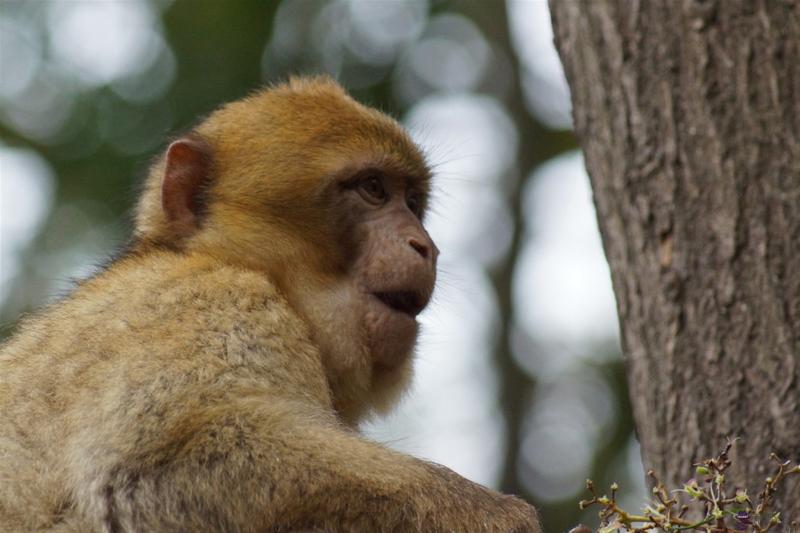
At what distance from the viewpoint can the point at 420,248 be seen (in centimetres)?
527

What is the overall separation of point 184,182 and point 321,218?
590 mm

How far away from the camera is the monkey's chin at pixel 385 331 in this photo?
199 inches

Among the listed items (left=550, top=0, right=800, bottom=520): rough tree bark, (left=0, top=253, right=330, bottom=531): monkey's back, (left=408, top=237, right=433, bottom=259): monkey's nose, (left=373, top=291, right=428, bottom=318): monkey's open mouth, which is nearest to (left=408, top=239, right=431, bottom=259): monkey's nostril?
(left=408, top=237, right=433, bottom=259): monkey's nose

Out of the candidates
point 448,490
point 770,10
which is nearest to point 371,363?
point 448,490

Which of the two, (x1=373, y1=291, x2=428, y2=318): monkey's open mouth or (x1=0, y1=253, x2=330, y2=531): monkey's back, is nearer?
(x1=0, y1=253, x2=330, y2=531): monkey's back

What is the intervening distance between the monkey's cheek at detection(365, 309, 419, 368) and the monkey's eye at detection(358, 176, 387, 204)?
59cm

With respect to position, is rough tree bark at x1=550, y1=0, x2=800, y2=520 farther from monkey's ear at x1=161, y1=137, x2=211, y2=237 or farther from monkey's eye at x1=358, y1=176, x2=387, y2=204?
monkey's ear at x1=161, y1=137, x2=211, y2=237

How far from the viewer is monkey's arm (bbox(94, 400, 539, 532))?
423cm

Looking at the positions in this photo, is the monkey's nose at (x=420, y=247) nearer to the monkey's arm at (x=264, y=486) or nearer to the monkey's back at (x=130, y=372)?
the monkey's back at (x=130, y=372)

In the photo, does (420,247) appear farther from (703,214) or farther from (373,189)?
(703,214)

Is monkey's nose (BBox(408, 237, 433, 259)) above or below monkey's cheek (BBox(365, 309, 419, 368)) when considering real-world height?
above

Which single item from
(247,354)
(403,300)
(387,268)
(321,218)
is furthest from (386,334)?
(247,354)

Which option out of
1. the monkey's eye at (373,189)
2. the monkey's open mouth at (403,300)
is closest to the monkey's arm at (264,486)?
the monkey's open mouth at (403,300)

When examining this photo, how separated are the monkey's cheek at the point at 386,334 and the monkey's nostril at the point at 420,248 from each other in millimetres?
279
